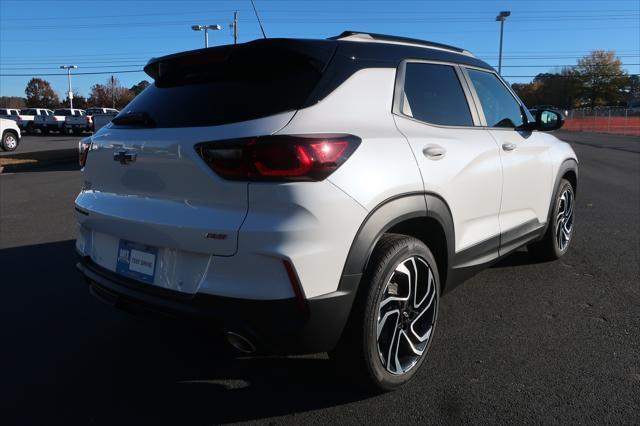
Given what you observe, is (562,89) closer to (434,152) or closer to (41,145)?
(41,145)

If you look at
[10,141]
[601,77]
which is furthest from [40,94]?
[601,77]

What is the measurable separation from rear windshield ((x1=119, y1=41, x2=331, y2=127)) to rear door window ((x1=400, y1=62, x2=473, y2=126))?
66 cm

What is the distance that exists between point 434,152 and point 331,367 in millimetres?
1337

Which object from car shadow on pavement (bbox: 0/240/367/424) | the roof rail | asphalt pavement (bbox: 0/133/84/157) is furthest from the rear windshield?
asphalt pavement (bbox: 0/133/84/157)

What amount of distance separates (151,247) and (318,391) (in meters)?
1.19

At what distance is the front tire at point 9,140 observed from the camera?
19.9m

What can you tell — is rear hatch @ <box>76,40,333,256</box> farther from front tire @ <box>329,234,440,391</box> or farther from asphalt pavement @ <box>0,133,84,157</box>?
asphalt pavement @ <box>0,133,84,157</box>

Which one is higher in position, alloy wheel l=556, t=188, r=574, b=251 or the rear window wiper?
the rear window wiper

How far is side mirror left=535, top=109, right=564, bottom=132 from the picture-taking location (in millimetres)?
4283

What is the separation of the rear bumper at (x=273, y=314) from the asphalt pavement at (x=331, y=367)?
0.15m

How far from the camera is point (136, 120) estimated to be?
2.84 m

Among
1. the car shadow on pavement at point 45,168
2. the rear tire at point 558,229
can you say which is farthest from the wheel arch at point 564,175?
the car shadow on pavement at point 45,168

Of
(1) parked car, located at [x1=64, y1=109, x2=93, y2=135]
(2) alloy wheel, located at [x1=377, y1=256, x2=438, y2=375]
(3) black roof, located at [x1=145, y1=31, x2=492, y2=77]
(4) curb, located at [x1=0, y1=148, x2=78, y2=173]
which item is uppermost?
(1) parked car, located at [x1=64, y1=109, x2=93, y2=135]

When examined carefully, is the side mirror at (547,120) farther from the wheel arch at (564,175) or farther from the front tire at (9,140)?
the front tire at (9,140)
